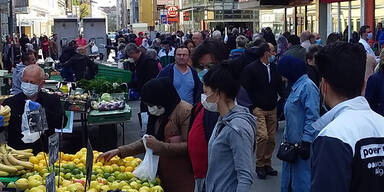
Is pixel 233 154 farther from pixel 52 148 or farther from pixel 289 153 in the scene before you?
pixel 289 153

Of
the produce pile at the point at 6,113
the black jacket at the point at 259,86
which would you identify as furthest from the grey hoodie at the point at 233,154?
the black jacket at the point at 259,86

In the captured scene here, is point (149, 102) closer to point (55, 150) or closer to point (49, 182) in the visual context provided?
point (55, 150)

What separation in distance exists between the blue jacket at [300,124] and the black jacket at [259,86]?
237 centimetres

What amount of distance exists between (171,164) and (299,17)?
29883 millimetres

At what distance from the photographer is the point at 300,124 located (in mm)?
5590

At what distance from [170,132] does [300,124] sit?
51.6 inches

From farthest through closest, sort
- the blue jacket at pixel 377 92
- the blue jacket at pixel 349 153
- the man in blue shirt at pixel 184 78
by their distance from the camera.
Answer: the man in blue shirt at pixel 184 78 → the blue jacket at pixel 377 92 → the blue jacket at pixel 349 153

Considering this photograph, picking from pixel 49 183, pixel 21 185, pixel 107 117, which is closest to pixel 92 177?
pixel 21 185

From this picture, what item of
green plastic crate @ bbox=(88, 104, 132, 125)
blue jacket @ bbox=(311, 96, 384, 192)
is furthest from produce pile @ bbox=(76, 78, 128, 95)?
blue jacket @ bbox=(311, 96, 384, 192)

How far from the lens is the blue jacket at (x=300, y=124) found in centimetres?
541

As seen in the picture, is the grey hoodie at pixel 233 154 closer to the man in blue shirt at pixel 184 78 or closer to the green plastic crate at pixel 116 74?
the man in blue shirt at pixel 184 78

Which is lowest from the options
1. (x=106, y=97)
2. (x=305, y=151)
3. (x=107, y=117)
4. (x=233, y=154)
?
(x=107, y=117)

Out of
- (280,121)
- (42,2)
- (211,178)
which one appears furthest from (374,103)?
(42,2)

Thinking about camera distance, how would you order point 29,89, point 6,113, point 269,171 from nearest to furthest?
point 6,113, point 29,89, point 269,171
